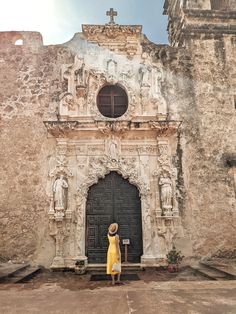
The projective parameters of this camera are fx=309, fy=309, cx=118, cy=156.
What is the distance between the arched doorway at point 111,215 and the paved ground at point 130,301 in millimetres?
2981

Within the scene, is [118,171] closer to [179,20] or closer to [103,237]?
[103,237]

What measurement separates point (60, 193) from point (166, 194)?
2.70m

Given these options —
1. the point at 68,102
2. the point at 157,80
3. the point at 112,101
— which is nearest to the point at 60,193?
the point at 68,102

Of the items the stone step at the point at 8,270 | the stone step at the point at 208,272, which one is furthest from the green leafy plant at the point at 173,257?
the stone step at the point at 8,270

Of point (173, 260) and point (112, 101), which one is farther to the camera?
point (112, 101)

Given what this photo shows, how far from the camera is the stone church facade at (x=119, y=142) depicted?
7.85 metres

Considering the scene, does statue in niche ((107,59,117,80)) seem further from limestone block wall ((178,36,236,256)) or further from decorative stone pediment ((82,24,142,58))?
limestone block wall ((178,36,236,256))

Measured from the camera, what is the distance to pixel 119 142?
8.49 meters

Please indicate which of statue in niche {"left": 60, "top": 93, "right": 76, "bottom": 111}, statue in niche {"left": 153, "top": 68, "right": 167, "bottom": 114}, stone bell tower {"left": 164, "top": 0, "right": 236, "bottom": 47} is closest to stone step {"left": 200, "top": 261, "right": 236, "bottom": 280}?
statue in niche {"left": 153, "top": 68, "right": 167, "bottom": 114}

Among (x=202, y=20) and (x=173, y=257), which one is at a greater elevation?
(x=202, y=20)

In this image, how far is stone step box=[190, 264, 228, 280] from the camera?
Answer: 5914 millimetres

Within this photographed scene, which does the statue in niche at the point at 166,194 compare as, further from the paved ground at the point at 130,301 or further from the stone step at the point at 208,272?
the paved ground at the point at 130,301

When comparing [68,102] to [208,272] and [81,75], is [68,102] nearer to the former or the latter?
[81,75]

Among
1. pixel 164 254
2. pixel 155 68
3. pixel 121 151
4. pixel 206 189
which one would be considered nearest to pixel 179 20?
pixel 155 68
